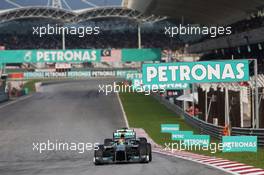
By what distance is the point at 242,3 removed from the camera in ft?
200

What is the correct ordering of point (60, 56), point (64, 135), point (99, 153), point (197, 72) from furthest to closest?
1. point (60, 56)
2. point (64, 135)
3. point (197, 72)
4. point (99, 153)

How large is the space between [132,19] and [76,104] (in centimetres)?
5952

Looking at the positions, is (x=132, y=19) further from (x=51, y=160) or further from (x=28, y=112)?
(x=51, y=160)

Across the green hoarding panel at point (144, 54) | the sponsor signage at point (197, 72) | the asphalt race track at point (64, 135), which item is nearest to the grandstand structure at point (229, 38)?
the sponsor signage at point (197, 72)

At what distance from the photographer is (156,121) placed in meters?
40.1

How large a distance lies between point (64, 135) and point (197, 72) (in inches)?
443

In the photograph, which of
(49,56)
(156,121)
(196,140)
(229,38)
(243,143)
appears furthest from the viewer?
(229,38)

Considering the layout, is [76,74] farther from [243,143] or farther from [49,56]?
[243,143]

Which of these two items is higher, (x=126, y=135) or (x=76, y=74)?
(x=76, y=74)

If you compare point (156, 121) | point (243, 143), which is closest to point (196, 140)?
point (243, 143)

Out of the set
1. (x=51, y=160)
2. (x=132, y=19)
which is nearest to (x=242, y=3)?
(x=51, y=160)

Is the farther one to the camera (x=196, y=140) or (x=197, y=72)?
(x=196, y=140)

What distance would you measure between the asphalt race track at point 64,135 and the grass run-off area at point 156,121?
1257 millimetres

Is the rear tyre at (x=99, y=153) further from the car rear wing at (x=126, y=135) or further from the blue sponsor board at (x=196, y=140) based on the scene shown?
the blue sponsor board at (x=196, y=140)
